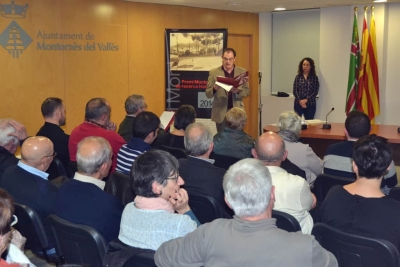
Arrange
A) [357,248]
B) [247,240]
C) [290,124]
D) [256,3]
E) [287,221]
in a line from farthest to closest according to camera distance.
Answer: [256,3], [290,124], [287,221], [357,248], [247,240]

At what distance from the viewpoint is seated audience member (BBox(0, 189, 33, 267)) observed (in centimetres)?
182

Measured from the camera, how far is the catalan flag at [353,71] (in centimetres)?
856

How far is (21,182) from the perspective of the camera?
3.10m

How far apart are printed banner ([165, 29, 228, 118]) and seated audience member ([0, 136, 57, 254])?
5064 mm

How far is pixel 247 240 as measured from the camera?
1810 mm

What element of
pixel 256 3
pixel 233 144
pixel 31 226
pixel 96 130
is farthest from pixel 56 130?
pixel 256 3

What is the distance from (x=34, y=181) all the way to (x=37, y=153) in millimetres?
211

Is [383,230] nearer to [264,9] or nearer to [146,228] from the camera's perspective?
[146,228]

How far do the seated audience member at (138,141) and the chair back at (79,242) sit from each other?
51.6 inches

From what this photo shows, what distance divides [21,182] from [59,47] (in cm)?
445

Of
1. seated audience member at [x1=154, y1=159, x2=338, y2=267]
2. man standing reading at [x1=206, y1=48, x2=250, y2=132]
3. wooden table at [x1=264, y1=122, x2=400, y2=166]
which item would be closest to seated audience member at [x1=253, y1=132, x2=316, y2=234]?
seated audience member at [x1=154, y1=159, x2=338, y2=267]

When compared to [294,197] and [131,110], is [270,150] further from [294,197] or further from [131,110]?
[131,110]

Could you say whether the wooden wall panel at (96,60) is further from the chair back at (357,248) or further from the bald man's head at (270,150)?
the chair back at (357,248)

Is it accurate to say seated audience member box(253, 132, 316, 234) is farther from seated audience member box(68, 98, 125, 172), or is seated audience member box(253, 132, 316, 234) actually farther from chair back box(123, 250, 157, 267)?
seated audience member box(68, 98, 125, 172)
